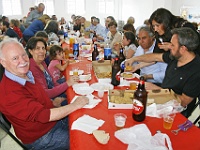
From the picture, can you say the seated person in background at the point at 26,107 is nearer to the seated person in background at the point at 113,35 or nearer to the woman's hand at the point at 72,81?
the woman's hand at the point at 72,81

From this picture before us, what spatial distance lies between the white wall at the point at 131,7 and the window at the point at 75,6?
0.23m

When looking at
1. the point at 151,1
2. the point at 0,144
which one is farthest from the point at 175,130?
the point at 151,1

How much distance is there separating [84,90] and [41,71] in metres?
0.56

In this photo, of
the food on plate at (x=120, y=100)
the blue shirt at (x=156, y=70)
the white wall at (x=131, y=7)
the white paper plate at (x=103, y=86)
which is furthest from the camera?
the white wall at (x=131, y=7)

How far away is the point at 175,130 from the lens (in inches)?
50.1

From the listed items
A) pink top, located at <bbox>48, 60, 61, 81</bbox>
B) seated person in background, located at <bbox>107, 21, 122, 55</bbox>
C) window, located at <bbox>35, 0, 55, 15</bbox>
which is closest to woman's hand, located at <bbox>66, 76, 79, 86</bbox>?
pink top, located at <bbox>48, 60, 61, 81</bbox>

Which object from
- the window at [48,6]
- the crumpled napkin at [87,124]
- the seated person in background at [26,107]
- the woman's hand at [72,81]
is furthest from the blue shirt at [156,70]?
the window at [48,6]

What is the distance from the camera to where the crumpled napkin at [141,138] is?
1.10m

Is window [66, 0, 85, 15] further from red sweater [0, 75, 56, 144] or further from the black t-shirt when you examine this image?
red sweater [0, 75, 56, 144]

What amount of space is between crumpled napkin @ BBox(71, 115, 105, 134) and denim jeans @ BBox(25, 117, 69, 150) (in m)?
0.38

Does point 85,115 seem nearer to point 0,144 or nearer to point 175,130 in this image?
point 175,130

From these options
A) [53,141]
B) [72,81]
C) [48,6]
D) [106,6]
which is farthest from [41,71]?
[106,6]

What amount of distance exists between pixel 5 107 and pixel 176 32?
157cm

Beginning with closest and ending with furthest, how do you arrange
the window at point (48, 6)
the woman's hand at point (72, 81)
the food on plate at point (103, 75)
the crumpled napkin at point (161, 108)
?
the crumpled napkin at point (161, 108)
the woman's hand at point (72, 81)
the food on plate at point (103, 75)
the window at point (48, 6)
